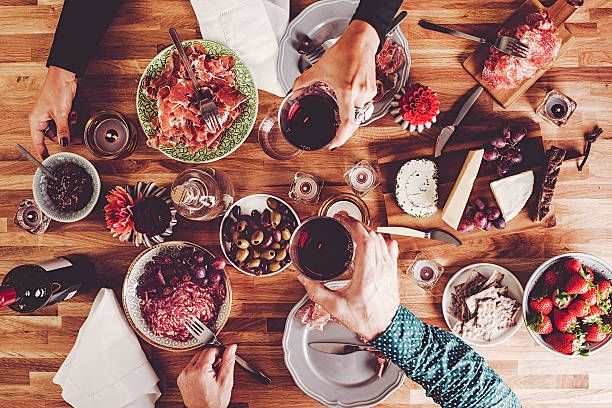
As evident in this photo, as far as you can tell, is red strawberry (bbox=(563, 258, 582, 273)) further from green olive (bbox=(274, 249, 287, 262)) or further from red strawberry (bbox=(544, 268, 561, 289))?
green olive (bbox=(274, 249, 287, 262))

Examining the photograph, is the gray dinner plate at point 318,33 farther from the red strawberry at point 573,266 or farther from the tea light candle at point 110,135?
the red strawberry at point 573,266

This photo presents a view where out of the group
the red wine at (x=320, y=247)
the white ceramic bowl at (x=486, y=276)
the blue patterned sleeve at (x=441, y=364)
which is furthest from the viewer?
the white ceramic bowl at (x=486, y=276)

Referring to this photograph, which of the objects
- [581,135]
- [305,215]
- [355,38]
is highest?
[355,38]

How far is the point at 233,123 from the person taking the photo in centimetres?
143

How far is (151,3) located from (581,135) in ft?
5.27

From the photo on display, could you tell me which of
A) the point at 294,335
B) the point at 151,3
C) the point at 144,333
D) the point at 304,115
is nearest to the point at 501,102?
the point at 304,115

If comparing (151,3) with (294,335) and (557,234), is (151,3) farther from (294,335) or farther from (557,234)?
(557,234)

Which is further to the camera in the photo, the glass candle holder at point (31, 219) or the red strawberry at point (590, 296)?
the glass candle holder at point (31, 219)

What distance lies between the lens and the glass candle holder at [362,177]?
1539mm

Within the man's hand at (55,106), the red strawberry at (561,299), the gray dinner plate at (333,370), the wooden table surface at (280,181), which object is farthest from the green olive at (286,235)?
the red strawberry at (561,299)

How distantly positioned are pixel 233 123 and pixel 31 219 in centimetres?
85

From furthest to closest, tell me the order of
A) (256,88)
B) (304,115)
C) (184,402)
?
(184,402), (256,88), (304,115)

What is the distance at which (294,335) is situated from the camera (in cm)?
155

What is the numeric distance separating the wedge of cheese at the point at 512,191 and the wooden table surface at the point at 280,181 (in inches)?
5.5
